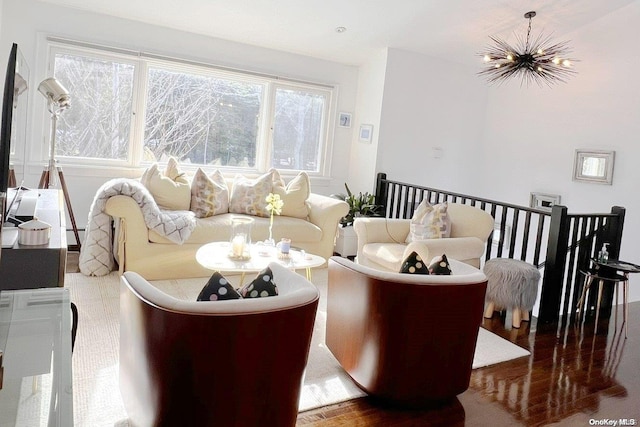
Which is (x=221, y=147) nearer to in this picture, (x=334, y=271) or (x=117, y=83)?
(x=117, y=83)

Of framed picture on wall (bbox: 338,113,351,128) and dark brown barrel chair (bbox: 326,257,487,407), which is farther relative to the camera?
framed picture on wall (bbox: 338,113,351,128)

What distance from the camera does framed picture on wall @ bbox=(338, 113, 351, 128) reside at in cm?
596

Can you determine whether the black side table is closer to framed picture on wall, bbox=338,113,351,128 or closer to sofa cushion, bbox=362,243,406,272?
sofa cushion, bbox=362,243,406,272

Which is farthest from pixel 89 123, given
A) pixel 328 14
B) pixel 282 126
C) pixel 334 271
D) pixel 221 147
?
pixel 334 271

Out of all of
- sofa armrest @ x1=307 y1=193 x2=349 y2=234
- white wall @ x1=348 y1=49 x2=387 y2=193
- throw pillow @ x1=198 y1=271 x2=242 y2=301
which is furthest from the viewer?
white wall @ x1=348 y1=49 x2=387 y2=193

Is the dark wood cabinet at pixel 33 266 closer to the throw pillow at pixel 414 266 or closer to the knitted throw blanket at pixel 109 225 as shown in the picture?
the throw pillow at pixel 414 266

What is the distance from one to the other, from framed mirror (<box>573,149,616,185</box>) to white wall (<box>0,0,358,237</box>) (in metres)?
3.09

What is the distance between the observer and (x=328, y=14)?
470 centimetres

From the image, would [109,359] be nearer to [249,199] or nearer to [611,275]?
[249,199]

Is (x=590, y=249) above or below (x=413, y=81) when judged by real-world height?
below

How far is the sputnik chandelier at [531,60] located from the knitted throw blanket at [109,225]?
3363 mm

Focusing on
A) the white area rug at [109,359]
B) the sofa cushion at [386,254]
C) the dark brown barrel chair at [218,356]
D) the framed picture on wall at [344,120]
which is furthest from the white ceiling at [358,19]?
the dark brown barrel chair at [218,356]

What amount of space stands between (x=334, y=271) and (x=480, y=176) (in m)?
4.67

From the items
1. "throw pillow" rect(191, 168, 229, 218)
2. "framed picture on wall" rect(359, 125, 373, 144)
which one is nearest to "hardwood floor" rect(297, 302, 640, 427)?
"throw pillow" rect(191, 168, 229, 218)
